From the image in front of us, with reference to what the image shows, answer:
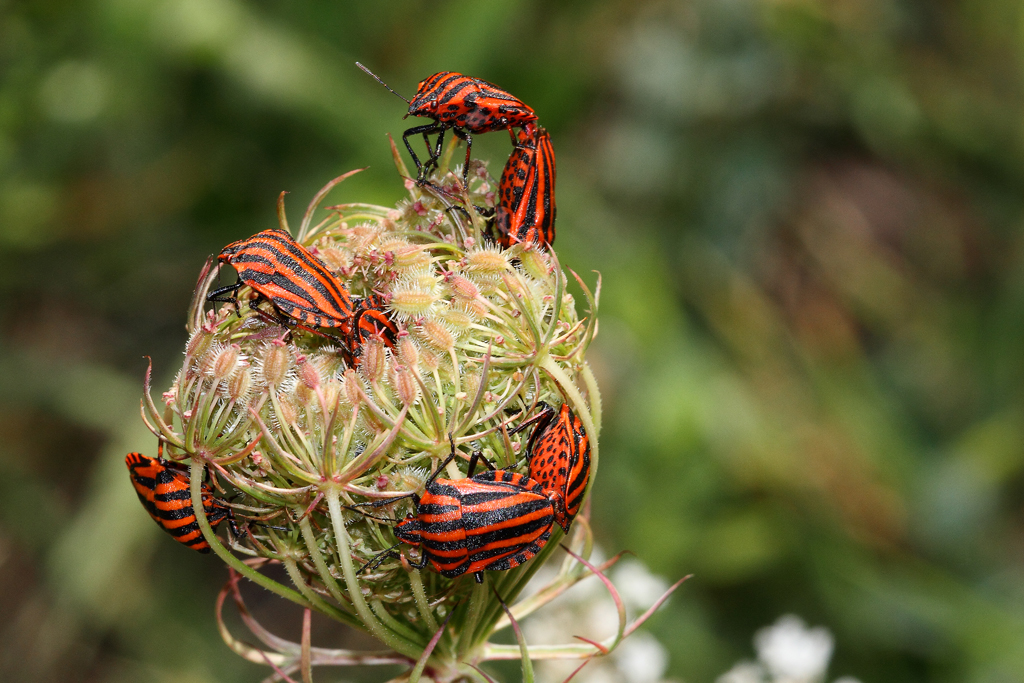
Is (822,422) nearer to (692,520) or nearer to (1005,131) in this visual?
(692,520)

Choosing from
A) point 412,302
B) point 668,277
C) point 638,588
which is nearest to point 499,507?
point 412,302

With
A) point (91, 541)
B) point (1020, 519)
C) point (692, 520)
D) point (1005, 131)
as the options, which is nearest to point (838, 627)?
point (692, 520)

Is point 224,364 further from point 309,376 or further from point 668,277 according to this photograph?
point 668,277

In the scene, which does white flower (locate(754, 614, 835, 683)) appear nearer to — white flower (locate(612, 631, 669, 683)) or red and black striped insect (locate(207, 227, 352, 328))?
white flower (locate(612, 631, 669, 683))

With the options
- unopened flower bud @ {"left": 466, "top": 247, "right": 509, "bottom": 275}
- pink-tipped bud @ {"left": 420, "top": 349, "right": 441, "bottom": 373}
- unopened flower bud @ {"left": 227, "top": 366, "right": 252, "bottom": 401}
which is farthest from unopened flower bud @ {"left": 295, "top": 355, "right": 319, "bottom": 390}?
unopened flower bud @ {"left": 466, "top": 247, "right": 509, "bottom": 275}

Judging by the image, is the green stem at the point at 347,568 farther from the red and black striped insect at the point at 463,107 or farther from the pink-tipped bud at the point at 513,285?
the red and black striped insect at the point at 463,107
